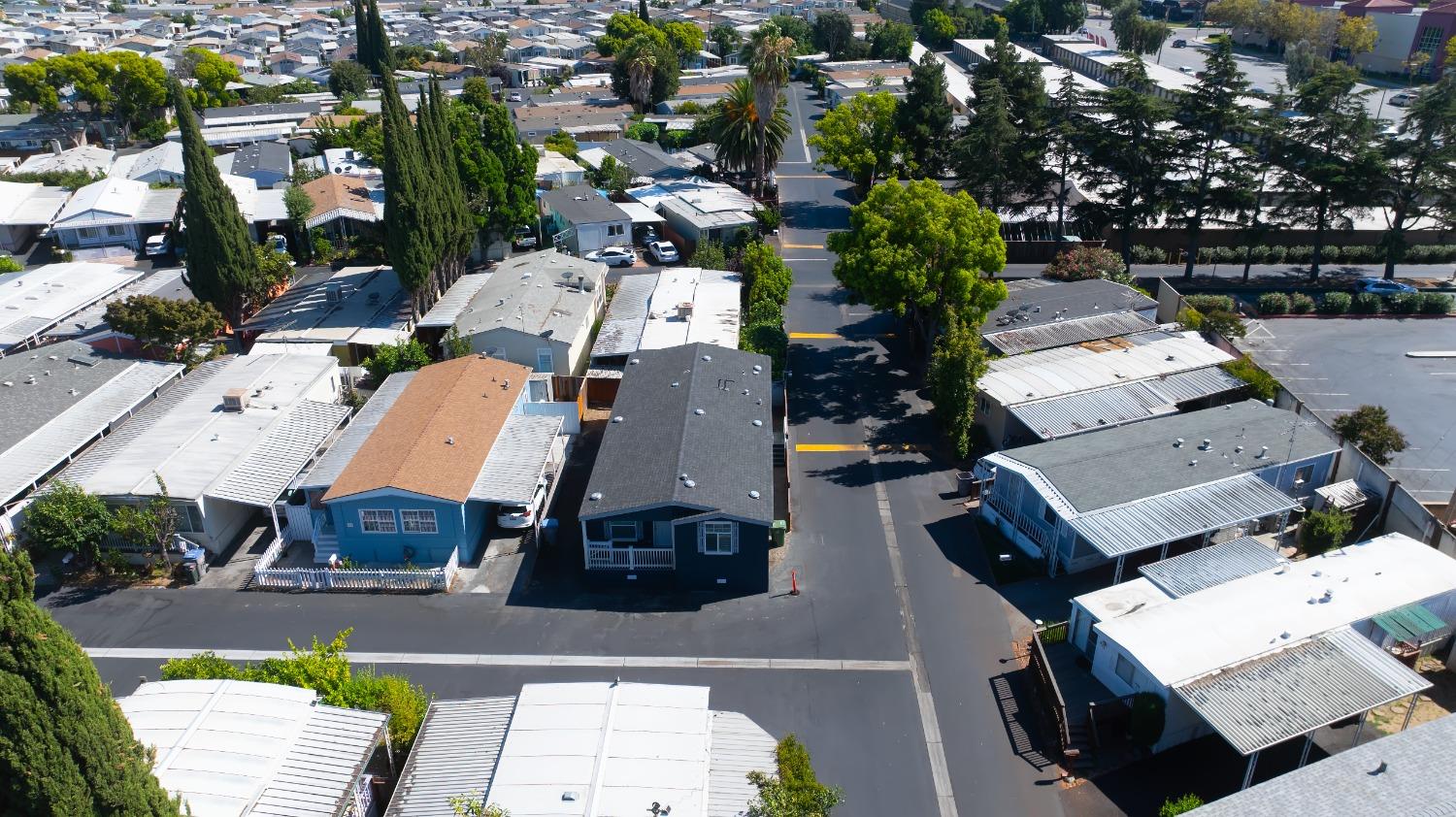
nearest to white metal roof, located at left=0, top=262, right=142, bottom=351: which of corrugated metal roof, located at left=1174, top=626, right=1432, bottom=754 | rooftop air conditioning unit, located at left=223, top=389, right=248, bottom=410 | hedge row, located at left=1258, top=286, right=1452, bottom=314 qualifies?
rooftop air conditioning unit, located at left=223, top=389, right=248, bottom=410

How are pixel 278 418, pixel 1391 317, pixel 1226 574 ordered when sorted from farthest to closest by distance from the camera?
1. pixel 1391 317
2. pixel 278 418
3. pixel 1226 574

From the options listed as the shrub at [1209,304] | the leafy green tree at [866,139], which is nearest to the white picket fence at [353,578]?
the shrub at [1209,304]

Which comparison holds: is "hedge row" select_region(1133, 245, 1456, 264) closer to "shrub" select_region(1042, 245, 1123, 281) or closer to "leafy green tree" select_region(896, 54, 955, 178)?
"shrub" select_region(1042, 245, 1123, 281)

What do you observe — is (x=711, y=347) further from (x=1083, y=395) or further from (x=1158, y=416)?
(x=1158, y=416)

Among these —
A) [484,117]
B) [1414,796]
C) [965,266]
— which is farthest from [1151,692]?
[484,117]

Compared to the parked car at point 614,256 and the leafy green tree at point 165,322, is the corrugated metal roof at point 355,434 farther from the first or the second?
the parked car at point 614,256

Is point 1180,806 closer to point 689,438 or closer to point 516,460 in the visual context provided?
point 689,438
